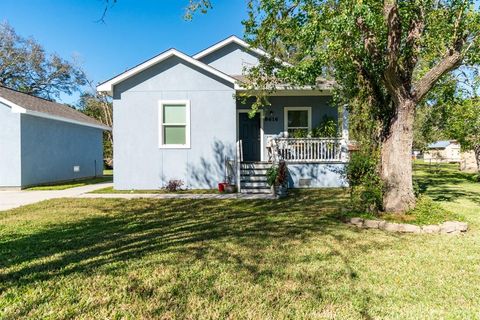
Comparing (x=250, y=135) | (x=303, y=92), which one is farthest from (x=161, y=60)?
(x=303, y=92)

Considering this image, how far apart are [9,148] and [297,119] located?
466 inches

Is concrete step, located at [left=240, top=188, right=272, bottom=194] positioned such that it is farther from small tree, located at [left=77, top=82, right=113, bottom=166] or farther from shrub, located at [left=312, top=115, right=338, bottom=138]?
small tree, located at [left=77, top=82, right=113, bottom=166]

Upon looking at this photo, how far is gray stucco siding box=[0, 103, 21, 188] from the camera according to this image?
11906 millimetres

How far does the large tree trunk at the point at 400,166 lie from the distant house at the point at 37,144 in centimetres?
1318

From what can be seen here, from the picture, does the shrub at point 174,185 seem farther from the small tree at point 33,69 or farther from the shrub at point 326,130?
the small tree at point 33,69

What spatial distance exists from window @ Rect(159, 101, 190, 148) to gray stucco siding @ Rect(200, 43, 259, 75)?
427 cm

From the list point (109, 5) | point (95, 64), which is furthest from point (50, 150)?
point (95, 64)

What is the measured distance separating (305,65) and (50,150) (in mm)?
12266

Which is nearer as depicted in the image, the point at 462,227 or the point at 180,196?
the point at 462,227

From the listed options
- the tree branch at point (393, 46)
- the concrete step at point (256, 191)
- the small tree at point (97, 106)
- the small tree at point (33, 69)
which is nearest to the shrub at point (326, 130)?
the concrete step at point (256, 191)

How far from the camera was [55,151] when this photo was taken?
1433cm

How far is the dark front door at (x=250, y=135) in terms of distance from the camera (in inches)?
514

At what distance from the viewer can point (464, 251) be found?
4.30 m

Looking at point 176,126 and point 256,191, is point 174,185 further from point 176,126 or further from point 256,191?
point 256,191
